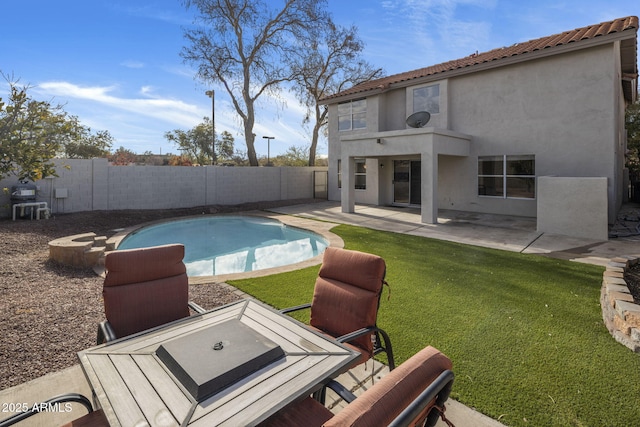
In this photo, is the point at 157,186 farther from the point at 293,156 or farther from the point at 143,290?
the point at 293,156

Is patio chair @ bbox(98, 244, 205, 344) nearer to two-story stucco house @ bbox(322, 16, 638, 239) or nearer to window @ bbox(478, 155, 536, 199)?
two-story stucco house @ bbox(322, 16, 638, 239)

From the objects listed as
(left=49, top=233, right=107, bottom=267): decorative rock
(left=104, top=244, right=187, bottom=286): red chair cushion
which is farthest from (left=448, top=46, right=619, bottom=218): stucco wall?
(left=49, top=233, right=107, bottom=267): decorative rock

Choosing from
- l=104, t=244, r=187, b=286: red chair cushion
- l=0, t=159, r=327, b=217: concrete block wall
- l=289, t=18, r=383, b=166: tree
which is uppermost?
l=289, t=18, r=383, b=166: tree

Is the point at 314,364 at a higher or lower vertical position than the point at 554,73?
lower

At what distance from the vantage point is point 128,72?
1764 centimetres

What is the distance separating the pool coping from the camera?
246 inches

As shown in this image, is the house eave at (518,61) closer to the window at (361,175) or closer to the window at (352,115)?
the window at (352,115)

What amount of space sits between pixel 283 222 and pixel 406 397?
445 inches

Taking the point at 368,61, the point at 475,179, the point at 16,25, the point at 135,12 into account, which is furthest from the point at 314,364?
the point at 368,61

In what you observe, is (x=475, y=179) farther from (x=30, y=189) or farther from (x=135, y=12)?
(x=30, y=189)

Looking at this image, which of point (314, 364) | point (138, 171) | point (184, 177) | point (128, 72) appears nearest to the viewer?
point (314, 364)

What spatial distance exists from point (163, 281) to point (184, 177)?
1383 centimetres

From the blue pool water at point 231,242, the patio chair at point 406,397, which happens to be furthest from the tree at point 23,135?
the patio chair at point 406,397

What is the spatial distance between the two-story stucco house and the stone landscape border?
19.0 feet
